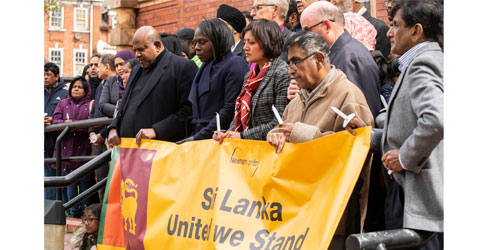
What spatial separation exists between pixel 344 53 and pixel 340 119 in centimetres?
77

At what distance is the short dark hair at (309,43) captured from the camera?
15.3ft

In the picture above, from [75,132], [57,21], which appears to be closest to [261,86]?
[75,132]

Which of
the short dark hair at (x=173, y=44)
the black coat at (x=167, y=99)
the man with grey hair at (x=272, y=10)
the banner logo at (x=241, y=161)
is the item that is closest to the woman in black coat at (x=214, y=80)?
the black coat at (x=167, y=99)

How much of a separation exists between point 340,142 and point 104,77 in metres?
5.85

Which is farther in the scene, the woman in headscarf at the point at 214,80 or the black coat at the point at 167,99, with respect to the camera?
the black coat at the point at 167,99

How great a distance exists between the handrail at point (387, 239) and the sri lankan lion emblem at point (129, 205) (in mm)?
2763

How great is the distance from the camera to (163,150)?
5883 mm

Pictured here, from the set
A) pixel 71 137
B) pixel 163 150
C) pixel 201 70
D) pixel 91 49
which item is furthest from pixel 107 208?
pixel 91 49

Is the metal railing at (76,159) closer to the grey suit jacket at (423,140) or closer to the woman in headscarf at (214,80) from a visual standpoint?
the woman in headscarf at (214,80)

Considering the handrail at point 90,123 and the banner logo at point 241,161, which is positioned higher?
the banner logo at point 241,161

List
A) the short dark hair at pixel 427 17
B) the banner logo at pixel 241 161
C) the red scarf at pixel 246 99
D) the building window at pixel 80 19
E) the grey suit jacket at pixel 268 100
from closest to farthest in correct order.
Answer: the short dark hair at pixel 427 17
the banner logo at pixel 241 161
the grey suit jacket at pixel 268 100
the red scarf at pixel 246 99
the building window at pixel 80 19

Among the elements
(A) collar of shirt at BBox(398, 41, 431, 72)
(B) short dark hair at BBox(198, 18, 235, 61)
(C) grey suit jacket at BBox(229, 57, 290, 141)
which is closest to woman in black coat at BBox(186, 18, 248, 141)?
(B) short dark hair at BBox(198, 18, 235, 61)

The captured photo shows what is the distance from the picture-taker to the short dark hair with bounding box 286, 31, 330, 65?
184 inches

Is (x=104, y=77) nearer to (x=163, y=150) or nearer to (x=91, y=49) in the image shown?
(x=163, y=150)
